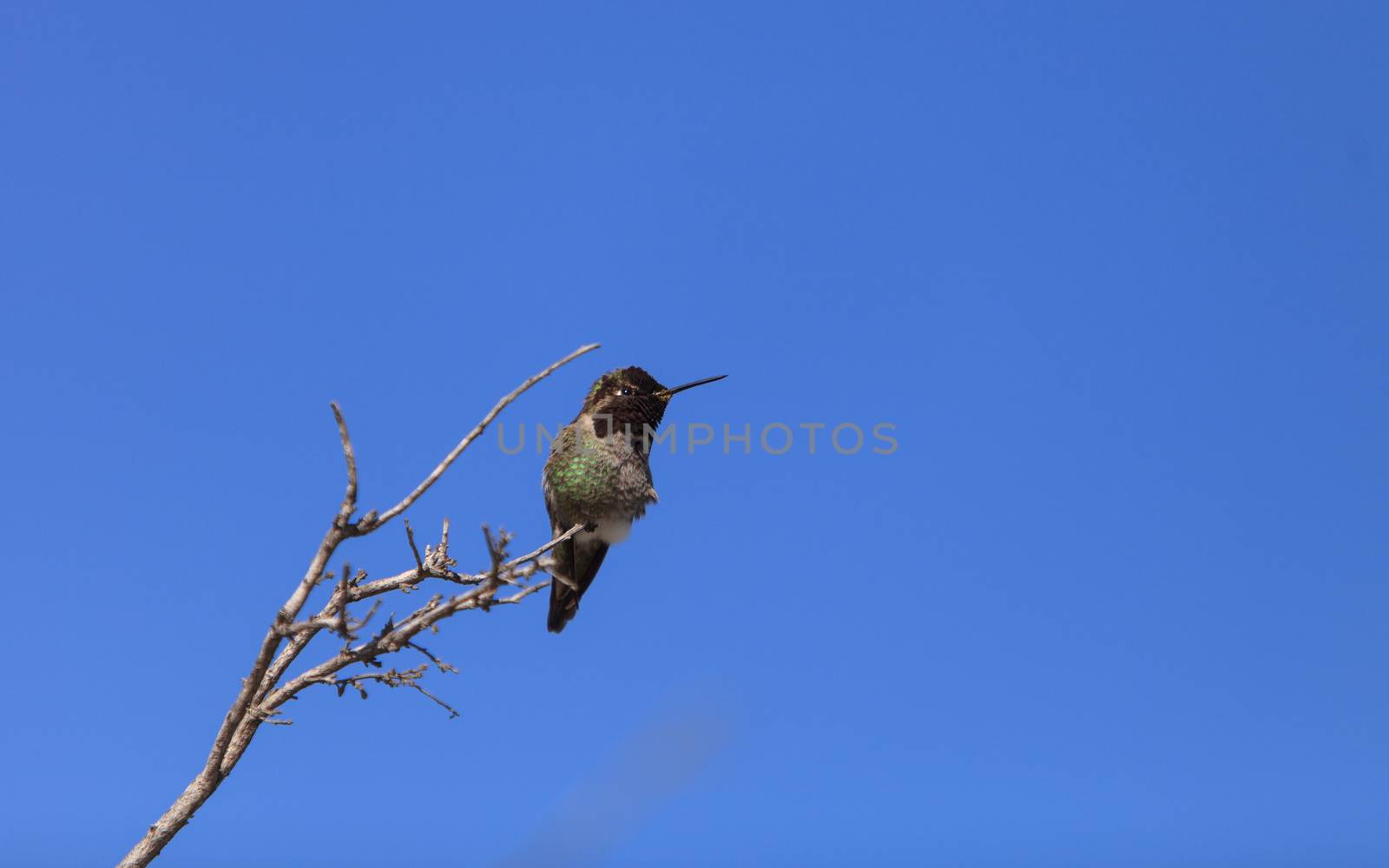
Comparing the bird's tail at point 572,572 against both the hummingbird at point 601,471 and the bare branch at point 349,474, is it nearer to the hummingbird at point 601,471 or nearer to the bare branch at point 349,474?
the hummingbird at point 601,471

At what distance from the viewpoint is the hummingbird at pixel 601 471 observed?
30.7 ft

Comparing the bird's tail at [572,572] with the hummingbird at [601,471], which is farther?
the bird's tail at [572,572]

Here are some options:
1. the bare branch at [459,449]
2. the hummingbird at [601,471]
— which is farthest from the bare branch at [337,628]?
the hummingbird at [601,471]

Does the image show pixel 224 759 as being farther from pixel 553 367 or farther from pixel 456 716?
pixel 553 367

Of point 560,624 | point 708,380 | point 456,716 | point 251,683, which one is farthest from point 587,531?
point 251,683

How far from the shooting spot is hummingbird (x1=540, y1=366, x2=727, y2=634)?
368 inches

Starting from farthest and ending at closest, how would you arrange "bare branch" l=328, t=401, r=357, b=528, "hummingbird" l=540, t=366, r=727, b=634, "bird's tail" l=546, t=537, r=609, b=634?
"bird's tail" l=546, t=537, r=609, b=634, "hummingbird" l=540, t=366, r=727, b=634, "bare branch" l=328, t=401, r=357, b=528

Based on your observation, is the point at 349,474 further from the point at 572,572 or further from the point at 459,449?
the point at 572,572

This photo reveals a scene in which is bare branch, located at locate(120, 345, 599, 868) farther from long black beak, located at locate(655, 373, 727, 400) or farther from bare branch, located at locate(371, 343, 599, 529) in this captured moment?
long black beak, located at locate(655, 373, 727, 400)

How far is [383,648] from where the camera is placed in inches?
225

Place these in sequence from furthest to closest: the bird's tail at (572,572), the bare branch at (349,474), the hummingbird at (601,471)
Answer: the bird's tail at (572,572) < the hummingbird at (601,471) < the bare branch at (349,474)

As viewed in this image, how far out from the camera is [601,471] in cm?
930

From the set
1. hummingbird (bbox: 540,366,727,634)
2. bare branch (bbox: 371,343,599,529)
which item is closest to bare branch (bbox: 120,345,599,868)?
bare branch (bbox: 371,343,599,529)

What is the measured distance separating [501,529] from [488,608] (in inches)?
16.4
